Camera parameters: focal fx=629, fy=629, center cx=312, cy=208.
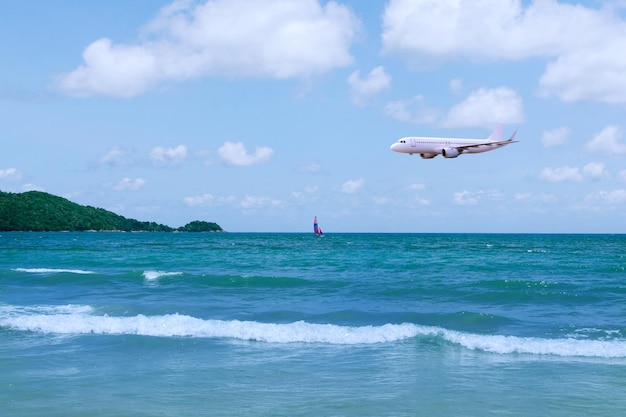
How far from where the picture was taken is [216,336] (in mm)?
16312

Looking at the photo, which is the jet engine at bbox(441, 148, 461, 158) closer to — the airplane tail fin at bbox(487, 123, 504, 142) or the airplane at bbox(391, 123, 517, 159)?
the airplane at bbox(391, 123, 517, 159)

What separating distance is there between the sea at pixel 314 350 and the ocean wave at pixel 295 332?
6 cm

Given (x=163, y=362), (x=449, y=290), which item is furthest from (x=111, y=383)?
(x=449, y=290)

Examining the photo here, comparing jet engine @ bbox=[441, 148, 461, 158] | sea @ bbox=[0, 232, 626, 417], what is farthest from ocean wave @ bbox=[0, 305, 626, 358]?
jet engine @ bbox=[441, 148, 461, 158]

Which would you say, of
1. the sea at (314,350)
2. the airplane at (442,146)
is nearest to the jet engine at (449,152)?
the airplane at (442,146)

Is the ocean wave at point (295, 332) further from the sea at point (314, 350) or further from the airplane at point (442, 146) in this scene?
the airplane at point (442, 146)

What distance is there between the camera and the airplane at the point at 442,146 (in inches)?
739

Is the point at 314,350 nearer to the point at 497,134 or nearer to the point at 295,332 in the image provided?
the point at 295,332

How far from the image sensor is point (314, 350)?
1459 cm

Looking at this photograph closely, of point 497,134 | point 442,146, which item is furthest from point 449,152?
point 497,134

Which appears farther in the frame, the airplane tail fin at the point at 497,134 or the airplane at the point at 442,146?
the airplane tail fin at the point at 497,134

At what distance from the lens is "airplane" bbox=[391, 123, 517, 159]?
61.6 ft

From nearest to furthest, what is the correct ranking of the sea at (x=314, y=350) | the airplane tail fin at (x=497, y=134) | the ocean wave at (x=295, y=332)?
the sea at (x=314, y=350) < the ocean wave at (x=295, y=332) < the airplane tail fin at (x=497, y=134)

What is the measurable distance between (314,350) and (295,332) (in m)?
1.96
